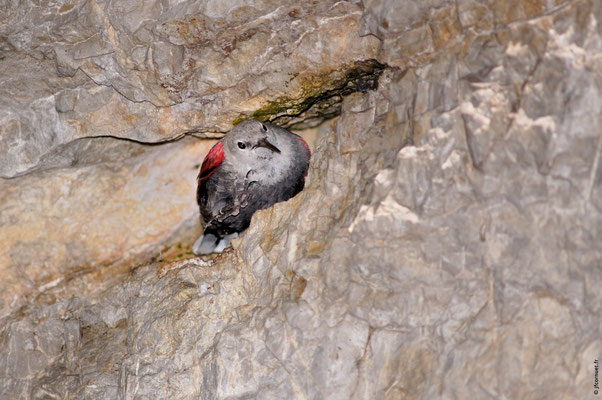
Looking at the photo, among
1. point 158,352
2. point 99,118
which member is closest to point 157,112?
point 99,118

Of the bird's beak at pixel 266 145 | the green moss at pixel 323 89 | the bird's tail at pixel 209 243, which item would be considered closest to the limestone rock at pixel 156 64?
the green moss at pixel 323 89

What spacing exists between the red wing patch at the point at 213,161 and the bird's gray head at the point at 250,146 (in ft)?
0.25

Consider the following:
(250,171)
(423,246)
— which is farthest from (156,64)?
(423,246)

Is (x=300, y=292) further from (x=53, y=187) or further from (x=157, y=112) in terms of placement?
(x=53, y=187)

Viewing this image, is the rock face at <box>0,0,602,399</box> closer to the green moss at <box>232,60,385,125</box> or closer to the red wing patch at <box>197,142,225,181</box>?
the green moss at <box>232,60,385,125</box>

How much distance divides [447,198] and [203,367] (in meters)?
2.37

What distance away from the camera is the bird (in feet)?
18.0

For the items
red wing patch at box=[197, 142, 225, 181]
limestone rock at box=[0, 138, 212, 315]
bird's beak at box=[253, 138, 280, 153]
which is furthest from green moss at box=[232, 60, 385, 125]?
limestone rock at box=[0, 138, 212, 315]

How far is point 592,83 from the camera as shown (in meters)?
3.45

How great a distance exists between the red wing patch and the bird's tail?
0.76 meters

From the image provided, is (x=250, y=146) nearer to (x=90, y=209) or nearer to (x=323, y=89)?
(x=323, y=89)

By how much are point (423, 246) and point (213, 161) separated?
2.61 metres

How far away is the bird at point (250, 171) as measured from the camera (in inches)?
216

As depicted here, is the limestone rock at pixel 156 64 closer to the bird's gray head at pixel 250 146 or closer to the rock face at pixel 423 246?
the rock face at pixel 423 246
